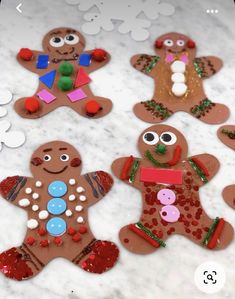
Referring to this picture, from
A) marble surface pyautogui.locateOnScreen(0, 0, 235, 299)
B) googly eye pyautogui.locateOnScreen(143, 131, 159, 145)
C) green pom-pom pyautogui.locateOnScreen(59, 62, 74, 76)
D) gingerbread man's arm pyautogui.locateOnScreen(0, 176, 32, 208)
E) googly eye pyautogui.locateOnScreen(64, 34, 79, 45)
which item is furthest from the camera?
googly eye pyautogui.locateOnScreen(64, 34, 79, 45)

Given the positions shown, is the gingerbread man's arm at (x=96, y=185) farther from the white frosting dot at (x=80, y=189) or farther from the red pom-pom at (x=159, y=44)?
the red pom-pom at (x=159, y=44)

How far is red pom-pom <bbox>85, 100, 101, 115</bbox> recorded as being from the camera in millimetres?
1354

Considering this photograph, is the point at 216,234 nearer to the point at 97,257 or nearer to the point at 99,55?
the point at 97,257

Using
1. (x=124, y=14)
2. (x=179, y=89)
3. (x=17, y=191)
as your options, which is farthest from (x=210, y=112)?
(x=17, y=191)

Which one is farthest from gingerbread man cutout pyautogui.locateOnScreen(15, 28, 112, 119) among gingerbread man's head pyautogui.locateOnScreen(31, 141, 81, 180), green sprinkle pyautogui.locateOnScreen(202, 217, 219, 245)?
green sprinkle pyautogui.locateOnScreen(202, 217, 219, 245)

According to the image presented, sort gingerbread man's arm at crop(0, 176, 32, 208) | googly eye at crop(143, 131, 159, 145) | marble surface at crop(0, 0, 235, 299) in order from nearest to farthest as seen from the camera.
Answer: marble surface at crop(0, 0, 235, 299) < gingerbread man's arm at crop(0, 176, 32, 208) < googly eye at crop(143, 131, 159, 145)

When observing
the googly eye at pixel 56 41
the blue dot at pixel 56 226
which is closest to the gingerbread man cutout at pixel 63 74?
the googly eye at pixel 56 41

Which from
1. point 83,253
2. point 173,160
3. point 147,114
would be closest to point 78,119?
point 147,114

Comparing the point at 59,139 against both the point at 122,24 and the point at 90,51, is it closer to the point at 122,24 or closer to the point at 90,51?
the point at 90,51

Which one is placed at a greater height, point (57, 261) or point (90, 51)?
point (90, 51)

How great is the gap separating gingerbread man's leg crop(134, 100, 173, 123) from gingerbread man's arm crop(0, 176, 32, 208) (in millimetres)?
362

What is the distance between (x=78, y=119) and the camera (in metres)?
1.37

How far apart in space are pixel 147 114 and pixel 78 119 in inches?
7.6

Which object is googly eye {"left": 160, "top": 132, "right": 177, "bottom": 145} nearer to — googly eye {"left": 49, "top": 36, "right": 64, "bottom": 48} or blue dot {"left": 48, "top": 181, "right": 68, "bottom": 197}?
blue dot {"left": 48, "top": 181, "right": 68, "bottom": 197}
